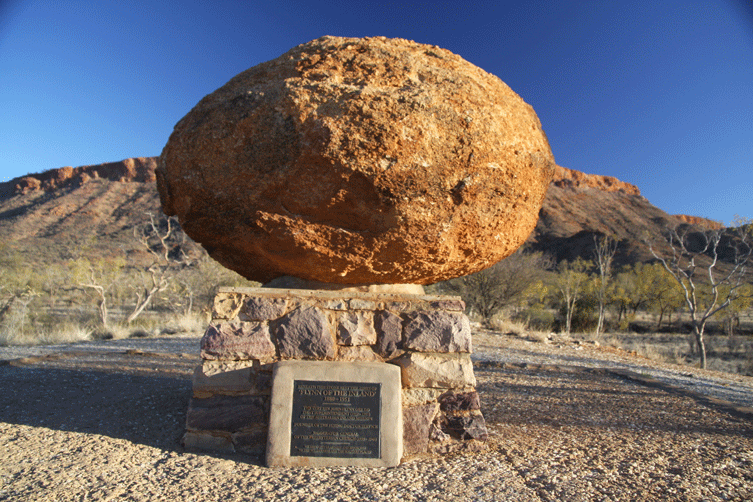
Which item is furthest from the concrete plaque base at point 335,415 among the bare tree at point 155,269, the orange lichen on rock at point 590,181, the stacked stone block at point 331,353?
the orange lichen on rock at point 590,181

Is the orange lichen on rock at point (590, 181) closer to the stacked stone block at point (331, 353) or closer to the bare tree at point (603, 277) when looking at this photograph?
the bare tree at point (603, 277)

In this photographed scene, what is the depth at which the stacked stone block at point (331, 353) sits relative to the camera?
8.48 ft

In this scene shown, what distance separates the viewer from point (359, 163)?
93.6 inches

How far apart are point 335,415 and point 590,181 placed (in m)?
72.5

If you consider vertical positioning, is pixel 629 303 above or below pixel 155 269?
below

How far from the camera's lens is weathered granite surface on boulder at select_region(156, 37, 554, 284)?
2410mm

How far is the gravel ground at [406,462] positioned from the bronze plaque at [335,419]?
0.38 ft

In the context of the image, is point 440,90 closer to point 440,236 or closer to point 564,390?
point 440,236

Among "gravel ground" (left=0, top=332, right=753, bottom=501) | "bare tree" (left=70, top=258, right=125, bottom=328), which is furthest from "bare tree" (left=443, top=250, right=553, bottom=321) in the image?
"bare tree" (left=70, top=258, right=125, bottom=328)

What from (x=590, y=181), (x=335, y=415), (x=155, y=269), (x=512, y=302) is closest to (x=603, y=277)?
(x=512, y=302)

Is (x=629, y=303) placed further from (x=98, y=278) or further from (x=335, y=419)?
(x=98, y=278)

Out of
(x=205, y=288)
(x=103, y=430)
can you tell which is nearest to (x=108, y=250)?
(x=205, y=288)

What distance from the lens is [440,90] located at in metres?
2.55

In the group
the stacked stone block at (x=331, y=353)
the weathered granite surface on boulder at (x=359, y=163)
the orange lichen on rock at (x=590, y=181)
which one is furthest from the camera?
the orange lichen on rock at (x=590, y=181)
